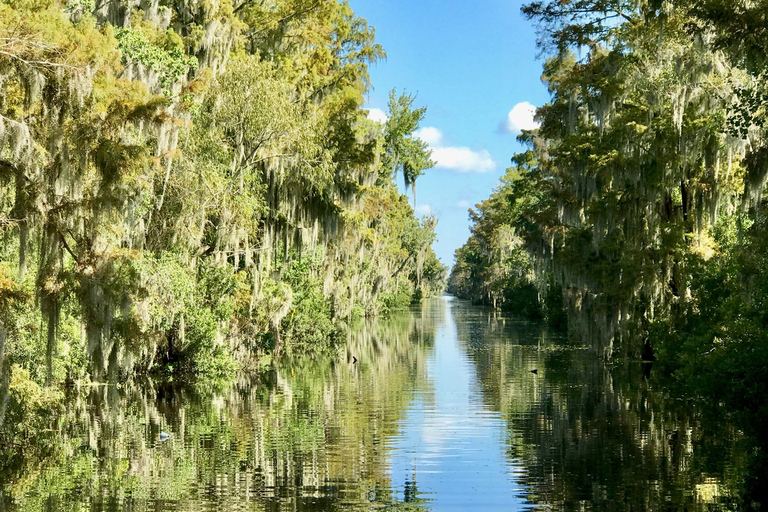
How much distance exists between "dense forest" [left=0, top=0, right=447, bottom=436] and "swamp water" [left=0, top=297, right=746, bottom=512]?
1.26m

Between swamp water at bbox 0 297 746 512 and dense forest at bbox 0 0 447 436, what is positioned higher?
dense forest at bbox 0 0 447 436

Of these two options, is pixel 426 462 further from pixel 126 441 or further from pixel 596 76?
pixel 596 76

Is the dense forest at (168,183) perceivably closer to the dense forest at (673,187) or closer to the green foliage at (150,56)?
the green foliage at (150,56)

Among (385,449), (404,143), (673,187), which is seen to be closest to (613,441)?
(385,449)

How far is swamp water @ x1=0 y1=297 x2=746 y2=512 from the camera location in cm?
1020

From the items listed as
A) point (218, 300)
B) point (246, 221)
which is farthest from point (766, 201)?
point (218, 300)

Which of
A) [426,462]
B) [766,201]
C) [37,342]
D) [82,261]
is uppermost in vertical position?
[766,201]

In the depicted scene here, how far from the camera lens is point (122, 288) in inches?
409

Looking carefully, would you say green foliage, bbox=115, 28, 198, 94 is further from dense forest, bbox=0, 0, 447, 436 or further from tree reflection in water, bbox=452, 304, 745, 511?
tree reflection in water, bbox=452, 304, 745, 511

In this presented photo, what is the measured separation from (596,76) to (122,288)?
44.6ft

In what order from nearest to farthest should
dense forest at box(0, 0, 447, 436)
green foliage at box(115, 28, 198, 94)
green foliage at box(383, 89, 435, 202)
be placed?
dense forest at box(0, 0, 447, 436) → green foliage at box(115, 28, 198, 94) → green foliage at box(383, 89, 435, 202)

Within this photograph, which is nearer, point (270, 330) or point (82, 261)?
point (82, 261)

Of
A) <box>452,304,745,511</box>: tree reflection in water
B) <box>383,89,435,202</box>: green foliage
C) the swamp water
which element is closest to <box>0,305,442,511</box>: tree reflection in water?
the swamp water

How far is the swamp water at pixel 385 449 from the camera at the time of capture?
1020 centimetres
